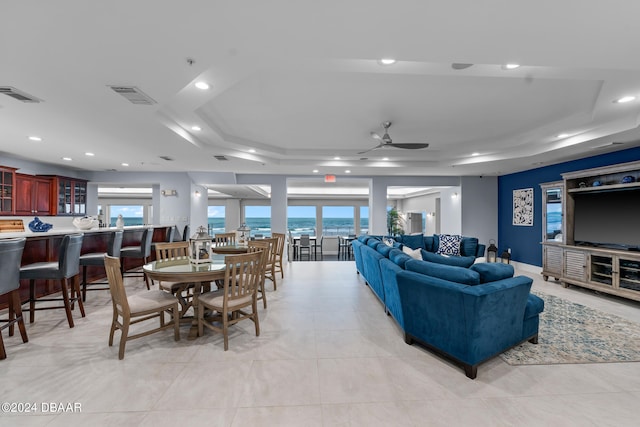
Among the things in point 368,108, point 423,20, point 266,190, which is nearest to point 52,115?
point 368,108

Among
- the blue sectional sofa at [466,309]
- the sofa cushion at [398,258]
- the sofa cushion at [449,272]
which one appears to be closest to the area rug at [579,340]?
the blue sectional sofa at [466,309]

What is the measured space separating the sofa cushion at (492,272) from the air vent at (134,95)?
3446 mm

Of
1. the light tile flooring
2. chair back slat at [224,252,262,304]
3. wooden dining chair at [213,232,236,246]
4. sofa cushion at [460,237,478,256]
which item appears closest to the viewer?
the light tile flooring

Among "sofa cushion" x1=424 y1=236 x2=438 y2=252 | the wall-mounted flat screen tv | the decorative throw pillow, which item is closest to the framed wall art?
the wall-mounted flat screen tv

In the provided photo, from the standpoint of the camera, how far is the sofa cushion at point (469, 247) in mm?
5988

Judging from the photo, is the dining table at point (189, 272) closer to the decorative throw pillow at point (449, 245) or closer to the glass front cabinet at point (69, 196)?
the decorative throw pillow at point (449, 245)

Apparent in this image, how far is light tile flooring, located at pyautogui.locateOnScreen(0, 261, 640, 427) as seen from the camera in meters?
1.78

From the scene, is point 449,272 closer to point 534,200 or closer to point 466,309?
point 466,309

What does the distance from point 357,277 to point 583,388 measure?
374cm

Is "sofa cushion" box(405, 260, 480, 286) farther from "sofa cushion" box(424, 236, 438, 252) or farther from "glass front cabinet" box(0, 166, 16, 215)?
"glass front cabinet" box(0, 166, 16, 215)

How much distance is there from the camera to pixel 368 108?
363 cm

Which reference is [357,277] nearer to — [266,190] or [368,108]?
[368,108]

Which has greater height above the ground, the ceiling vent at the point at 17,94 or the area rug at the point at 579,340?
the ceiling vent at the point at 17,94

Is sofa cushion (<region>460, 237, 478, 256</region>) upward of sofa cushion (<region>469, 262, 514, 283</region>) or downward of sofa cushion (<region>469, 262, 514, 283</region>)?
downward
